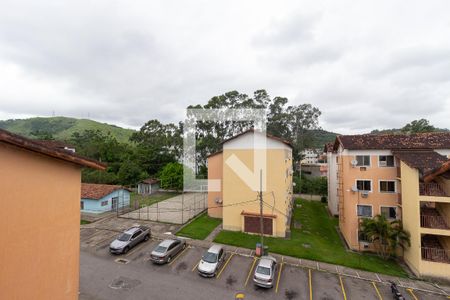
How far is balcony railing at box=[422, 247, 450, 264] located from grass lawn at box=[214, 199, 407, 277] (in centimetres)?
191

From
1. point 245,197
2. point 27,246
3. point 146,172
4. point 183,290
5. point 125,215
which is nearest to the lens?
point 27,246

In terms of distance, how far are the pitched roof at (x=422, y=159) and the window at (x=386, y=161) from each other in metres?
0.69

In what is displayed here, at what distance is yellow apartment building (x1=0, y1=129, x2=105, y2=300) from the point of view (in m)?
4.29

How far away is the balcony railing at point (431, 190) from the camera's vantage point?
1594cm

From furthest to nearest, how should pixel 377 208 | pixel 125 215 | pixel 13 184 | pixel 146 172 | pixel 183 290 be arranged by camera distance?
1. pixel 146 172
2. pixel 125 215
3. pixel 377 208
4. pixel 183 290
5. pixel 13 184

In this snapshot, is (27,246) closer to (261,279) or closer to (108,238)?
A: (261,279)

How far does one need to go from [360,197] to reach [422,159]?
544cm

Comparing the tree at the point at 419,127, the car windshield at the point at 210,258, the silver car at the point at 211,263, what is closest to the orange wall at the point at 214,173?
the silver car at the point at 211,263

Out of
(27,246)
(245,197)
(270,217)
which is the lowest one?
(270,217)

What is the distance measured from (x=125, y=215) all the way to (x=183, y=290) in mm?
16507

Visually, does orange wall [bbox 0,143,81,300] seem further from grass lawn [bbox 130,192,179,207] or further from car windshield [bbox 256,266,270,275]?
grass lawn [bbox 130,192,179,207]

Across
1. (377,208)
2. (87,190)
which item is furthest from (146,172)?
(377,208)

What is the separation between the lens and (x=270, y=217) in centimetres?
2106

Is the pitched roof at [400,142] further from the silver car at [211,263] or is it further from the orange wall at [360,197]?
the silver car at [211,263]
